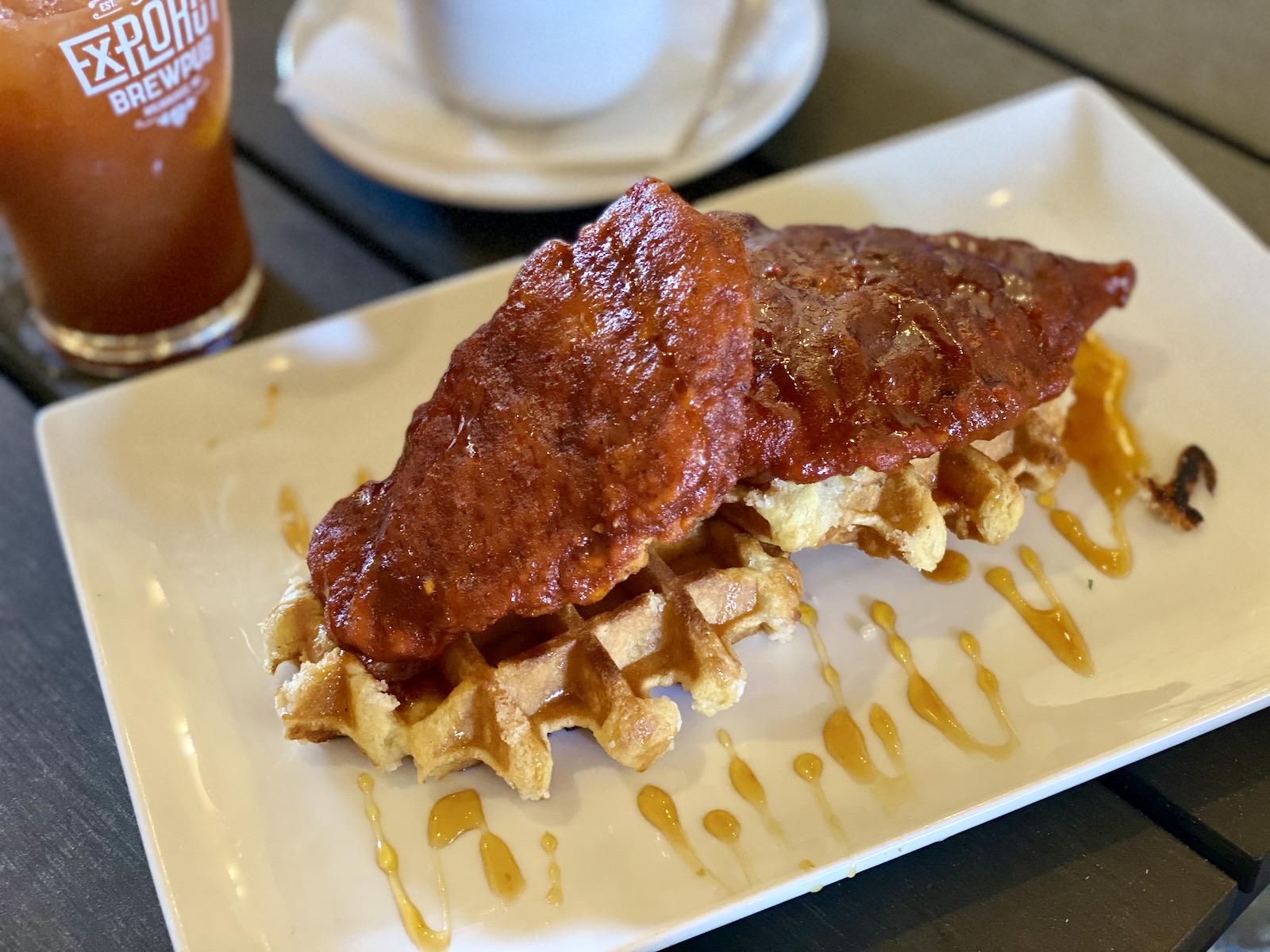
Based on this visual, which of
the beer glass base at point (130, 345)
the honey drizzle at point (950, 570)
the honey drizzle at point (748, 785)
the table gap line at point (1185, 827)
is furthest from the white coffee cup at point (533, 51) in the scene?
the table gap line at point (1185, 827)

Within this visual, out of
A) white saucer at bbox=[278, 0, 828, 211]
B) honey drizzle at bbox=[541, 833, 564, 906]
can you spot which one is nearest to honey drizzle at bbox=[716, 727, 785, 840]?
honey drizzle at bbox=[541, 833, 564, 906]

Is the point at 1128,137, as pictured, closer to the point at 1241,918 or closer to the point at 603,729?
the point at 1241,918

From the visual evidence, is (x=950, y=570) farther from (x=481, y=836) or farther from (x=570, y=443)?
(x=481, y=836)

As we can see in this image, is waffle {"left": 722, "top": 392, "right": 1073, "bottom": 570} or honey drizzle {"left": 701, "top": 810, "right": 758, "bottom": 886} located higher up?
waffle {"left": 722, "top": 392, "right": 1073, "bottom": 570}

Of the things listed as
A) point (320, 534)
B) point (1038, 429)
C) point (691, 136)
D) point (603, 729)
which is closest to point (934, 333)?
point (1038, 429)

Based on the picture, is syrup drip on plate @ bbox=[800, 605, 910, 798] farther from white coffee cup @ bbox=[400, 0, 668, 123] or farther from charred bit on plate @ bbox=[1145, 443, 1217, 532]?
white coffee cup @ bbox=[400, 0, 668, 123]

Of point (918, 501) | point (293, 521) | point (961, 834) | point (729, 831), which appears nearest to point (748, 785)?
point (729, 831)
